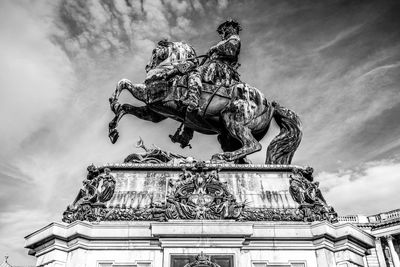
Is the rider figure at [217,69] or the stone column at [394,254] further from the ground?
the stone column at [394,254]

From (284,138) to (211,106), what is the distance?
8.56 ft

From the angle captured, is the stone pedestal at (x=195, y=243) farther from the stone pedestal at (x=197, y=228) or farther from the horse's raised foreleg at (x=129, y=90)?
the horse's raised foreleg at (x=129, y=90)

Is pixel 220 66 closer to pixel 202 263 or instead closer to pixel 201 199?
pixel 201 199

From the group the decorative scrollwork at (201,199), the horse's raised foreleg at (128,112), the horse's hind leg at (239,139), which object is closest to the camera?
the decorative scrollwork at (201,199)

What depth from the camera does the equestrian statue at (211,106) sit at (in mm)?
13875

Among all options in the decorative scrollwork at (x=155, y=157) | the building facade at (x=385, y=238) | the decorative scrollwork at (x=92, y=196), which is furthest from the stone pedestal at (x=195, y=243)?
the building facade at (x=385, y=238)

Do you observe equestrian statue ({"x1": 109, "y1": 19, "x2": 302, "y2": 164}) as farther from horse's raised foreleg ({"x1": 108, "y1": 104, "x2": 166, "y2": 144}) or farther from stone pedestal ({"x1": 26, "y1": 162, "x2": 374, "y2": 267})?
stone pedestal ({"x1": 26, "y1": 162, "x2": 374, "y2": 267})

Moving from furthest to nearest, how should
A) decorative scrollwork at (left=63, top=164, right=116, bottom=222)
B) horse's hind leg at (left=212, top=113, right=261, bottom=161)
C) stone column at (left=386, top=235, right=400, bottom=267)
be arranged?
stone column at (left=386, top=235, right=400, bottom=267), horse's hind leg at (left=212, top=113, right=261, bottom=161), decorative scrollwork at (left=63, top=164, right=116, bottom=222)

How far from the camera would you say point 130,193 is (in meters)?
11.7

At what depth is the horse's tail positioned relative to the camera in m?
14.1

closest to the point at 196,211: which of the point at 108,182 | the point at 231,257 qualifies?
the point at 231,257

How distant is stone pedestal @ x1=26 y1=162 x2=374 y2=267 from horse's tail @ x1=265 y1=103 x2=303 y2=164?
2.21 meters

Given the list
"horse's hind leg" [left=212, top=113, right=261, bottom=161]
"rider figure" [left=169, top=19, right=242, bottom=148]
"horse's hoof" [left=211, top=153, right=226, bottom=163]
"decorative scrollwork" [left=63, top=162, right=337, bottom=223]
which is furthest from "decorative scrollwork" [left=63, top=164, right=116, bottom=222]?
"rider figure" [left=169, top=19, right=242, bottom=148]

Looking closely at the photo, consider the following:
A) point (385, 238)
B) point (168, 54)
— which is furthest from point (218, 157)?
point (385, 238)
